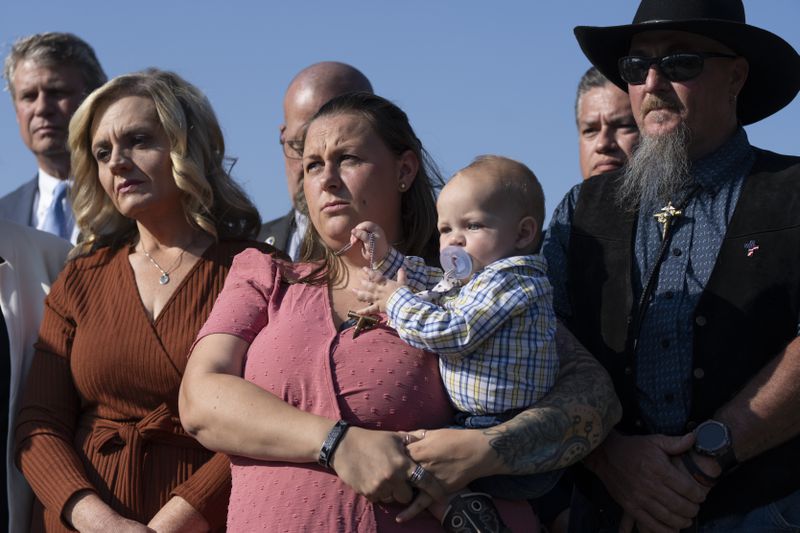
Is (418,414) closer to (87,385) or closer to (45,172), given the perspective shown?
(87,385)

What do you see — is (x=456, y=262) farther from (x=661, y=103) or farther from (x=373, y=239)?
(x=661, y=103)

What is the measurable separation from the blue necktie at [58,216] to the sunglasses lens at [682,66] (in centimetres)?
406

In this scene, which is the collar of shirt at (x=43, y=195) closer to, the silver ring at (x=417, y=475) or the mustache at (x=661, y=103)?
the mustache at (x=661, y=103)

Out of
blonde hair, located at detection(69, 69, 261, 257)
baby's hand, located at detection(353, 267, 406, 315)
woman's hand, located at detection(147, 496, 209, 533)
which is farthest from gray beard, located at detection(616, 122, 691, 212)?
woman's hand, located at detection(147, 496, 209, 533)

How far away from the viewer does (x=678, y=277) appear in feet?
13.9

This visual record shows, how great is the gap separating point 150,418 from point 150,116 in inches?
48.7

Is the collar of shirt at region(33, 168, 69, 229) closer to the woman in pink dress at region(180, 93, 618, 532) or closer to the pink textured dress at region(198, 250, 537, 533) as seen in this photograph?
the woman in pink dress at region(180, 93, 618, 532)

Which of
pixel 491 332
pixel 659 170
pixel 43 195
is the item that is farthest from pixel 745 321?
pixel 43 195

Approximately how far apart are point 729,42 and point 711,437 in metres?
A: 1.41

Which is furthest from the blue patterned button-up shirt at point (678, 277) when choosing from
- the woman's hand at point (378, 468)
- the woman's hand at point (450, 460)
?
the woman's hand at point (378, 468)

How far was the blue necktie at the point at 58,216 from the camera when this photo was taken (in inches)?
288

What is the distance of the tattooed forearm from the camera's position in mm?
3732

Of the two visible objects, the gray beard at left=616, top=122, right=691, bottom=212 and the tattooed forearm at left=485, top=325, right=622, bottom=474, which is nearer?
the tattooed forearm at left=485, top=325, right=622, bottom=474

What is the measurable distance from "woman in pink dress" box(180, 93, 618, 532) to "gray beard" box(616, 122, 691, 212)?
699mm
